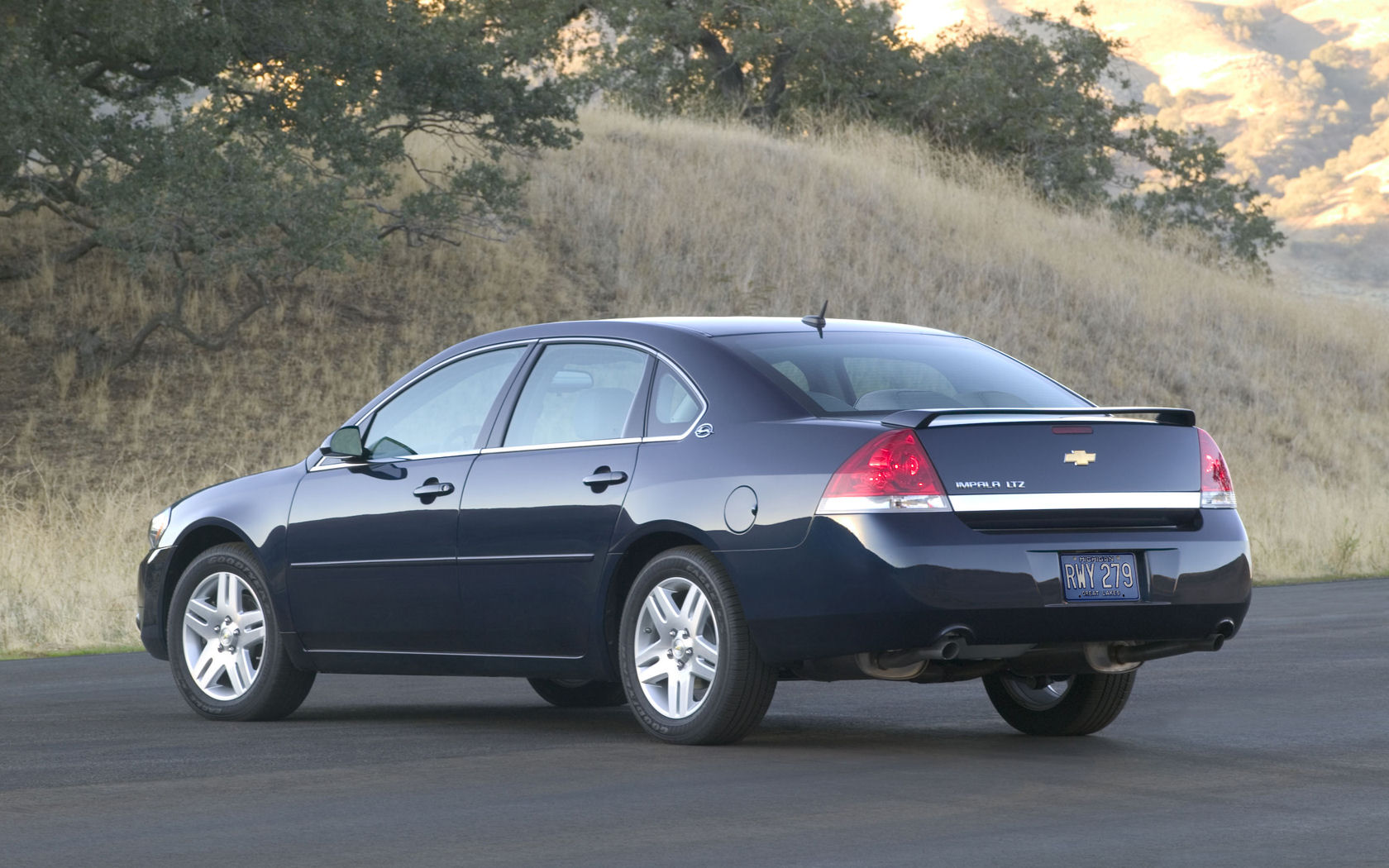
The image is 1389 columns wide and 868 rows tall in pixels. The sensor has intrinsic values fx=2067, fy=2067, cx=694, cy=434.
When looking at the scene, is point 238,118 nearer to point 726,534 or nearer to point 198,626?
point 198,626

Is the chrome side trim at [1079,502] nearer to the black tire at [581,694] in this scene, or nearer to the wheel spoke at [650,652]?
the wheel spoke at [650,652]

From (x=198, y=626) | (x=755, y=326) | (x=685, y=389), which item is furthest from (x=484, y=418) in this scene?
(x=198, y=626)

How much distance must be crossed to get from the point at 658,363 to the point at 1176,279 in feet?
112

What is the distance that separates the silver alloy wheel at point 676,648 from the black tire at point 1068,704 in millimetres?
1292

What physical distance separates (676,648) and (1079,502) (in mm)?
1583

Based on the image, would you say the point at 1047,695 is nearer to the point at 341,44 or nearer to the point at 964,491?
the point at 964,491

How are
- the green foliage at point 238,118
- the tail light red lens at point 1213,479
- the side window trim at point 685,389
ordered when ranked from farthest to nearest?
the green foliage at point 238,118, the side window trim at point 685,389, the tail light red lens at point 1213,479

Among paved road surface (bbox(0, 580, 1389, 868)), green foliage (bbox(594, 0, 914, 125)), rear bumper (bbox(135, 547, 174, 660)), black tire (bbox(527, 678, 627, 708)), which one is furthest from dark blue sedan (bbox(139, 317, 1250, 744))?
green foliage (bbox(594, 0, 914, 125))

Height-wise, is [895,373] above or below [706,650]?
above

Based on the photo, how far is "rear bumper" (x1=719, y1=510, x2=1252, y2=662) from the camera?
7145mm

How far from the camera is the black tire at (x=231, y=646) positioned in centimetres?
911

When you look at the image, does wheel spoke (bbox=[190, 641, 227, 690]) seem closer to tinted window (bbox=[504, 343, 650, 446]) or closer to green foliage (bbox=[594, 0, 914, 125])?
tinted window (bbox=[504, 343, 650, 446])

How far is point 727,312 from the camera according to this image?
32.9 m

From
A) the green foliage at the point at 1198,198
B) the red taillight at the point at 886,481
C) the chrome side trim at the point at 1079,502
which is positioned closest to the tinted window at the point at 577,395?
the red taillight at the point at 886,481
